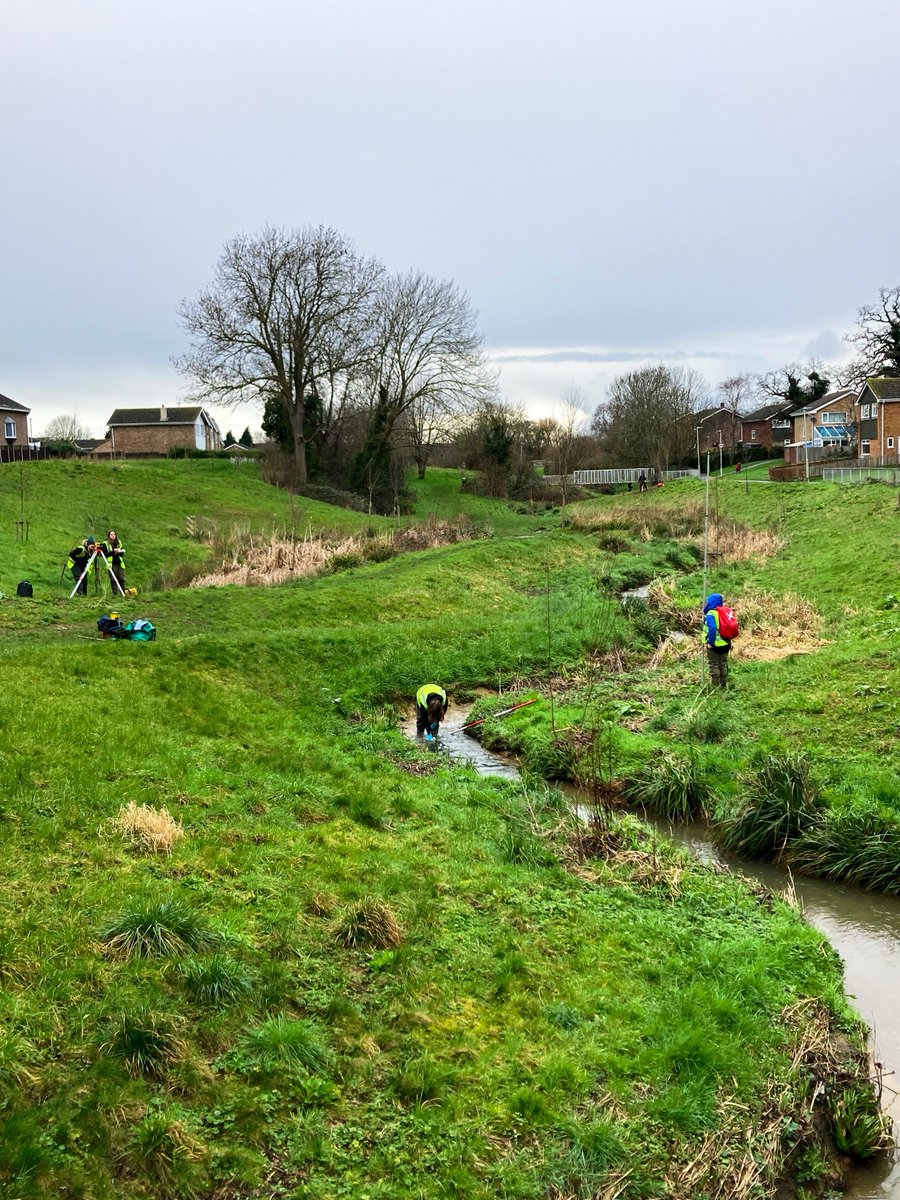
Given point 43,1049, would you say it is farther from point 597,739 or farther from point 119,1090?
point 597,739

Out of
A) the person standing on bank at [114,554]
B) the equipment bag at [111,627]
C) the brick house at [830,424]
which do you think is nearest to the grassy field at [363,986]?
the equipment bag at [111,627]

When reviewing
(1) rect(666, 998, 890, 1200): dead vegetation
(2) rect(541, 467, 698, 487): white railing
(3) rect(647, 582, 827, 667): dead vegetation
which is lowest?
(1) rect(666, 998, 890, 1200): dead vegetation

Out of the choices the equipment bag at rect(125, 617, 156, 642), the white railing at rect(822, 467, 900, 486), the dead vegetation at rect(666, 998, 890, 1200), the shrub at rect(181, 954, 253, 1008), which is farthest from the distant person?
the white railing at rect(822, 467, 900, 486)

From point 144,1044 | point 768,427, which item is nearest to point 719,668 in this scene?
point 144,1044

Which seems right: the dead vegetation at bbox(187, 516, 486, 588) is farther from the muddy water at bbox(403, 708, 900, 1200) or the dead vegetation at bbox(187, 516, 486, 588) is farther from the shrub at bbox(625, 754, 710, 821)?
the muddy water at bbox(403, 708, 900, 1200)

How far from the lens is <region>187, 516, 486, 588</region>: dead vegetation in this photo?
88.6 feet

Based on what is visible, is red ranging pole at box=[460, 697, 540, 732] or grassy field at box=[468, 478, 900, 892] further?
red ranging pole at box=[460, 697, 540, 732]

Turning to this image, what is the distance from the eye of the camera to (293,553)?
95.5ft

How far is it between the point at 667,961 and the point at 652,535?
106ft

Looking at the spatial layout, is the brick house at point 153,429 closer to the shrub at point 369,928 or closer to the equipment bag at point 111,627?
the equipment bag at point 111,627

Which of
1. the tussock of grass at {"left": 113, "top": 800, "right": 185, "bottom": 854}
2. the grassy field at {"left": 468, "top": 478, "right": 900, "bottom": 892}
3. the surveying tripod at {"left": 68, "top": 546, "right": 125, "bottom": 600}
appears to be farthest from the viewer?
the surveying tripod at {"left": 68, "top": 546, "right": 125, "bottom": 600}

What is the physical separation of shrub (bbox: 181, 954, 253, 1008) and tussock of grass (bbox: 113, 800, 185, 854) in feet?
6.78

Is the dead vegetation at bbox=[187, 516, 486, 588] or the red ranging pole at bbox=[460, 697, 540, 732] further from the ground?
the dead vegetation at bbox=[187, 516, 486, 588]

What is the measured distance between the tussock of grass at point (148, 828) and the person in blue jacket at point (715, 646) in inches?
Result: 396
